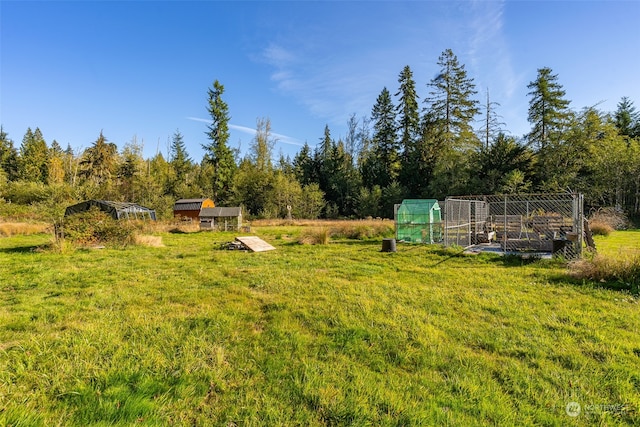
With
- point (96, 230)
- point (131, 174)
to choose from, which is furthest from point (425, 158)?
point (131, 174)

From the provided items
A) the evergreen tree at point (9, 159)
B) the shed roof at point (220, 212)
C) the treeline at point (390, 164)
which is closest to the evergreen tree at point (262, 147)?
the treeline at point (390, 164)

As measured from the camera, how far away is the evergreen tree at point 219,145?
37116mm

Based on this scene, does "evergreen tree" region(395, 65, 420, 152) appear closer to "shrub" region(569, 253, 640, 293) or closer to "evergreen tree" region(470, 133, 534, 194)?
"evergreen tree" region(470, 133, 534, 194)

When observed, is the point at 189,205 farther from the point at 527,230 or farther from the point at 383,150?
the point at 527,230

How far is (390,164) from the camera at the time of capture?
3647 centimetres

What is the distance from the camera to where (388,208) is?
33281 mm

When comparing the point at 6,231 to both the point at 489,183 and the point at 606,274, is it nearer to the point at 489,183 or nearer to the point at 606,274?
the point at 606,274

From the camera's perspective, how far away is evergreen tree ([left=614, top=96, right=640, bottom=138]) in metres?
31.7

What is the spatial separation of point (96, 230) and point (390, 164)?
101 feet

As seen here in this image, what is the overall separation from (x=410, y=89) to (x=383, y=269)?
33756 mm

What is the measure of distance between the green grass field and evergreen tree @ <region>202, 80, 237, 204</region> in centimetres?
3200

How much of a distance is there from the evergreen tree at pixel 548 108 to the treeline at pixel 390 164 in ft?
0.31

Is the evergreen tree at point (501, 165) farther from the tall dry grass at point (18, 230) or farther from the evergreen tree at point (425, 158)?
the tall dry grass at point (18, 230)

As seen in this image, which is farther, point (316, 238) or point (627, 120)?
point (627, 120)
